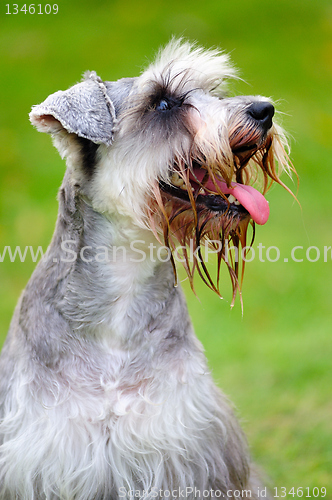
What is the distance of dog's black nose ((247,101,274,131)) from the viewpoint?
283 cm

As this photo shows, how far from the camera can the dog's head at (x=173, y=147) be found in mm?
2869

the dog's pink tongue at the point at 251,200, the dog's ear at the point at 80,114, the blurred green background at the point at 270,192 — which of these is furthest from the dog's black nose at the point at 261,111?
the dog's ear at the point at 80,114

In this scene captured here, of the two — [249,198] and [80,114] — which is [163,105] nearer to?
[80,114]

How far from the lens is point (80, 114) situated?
2928mm

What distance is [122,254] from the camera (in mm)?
3156

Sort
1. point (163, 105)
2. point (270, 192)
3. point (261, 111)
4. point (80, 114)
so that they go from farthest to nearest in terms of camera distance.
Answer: point (270, 192)
point (163, 105)
point (80, 114)
point (261, 111)

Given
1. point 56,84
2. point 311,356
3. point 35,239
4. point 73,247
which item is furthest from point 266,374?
point 56,84

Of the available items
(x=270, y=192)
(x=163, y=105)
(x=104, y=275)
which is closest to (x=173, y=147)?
(x=163, y=105)

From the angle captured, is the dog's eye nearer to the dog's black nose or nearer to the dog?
the dog

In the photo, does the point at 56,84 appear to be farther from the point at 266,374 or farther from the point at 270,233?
the point at 266,374

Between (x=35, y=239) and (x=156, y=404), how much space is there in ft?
20.8

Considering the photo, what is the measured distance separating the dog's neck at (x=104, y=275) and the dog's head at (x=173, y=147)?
3.7 inches

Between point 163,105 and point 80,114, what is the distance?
406 millimetres

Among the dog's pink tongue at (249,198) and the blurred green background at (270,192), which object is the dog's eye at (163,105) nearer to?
the dog's pink tongue at (249,198)
